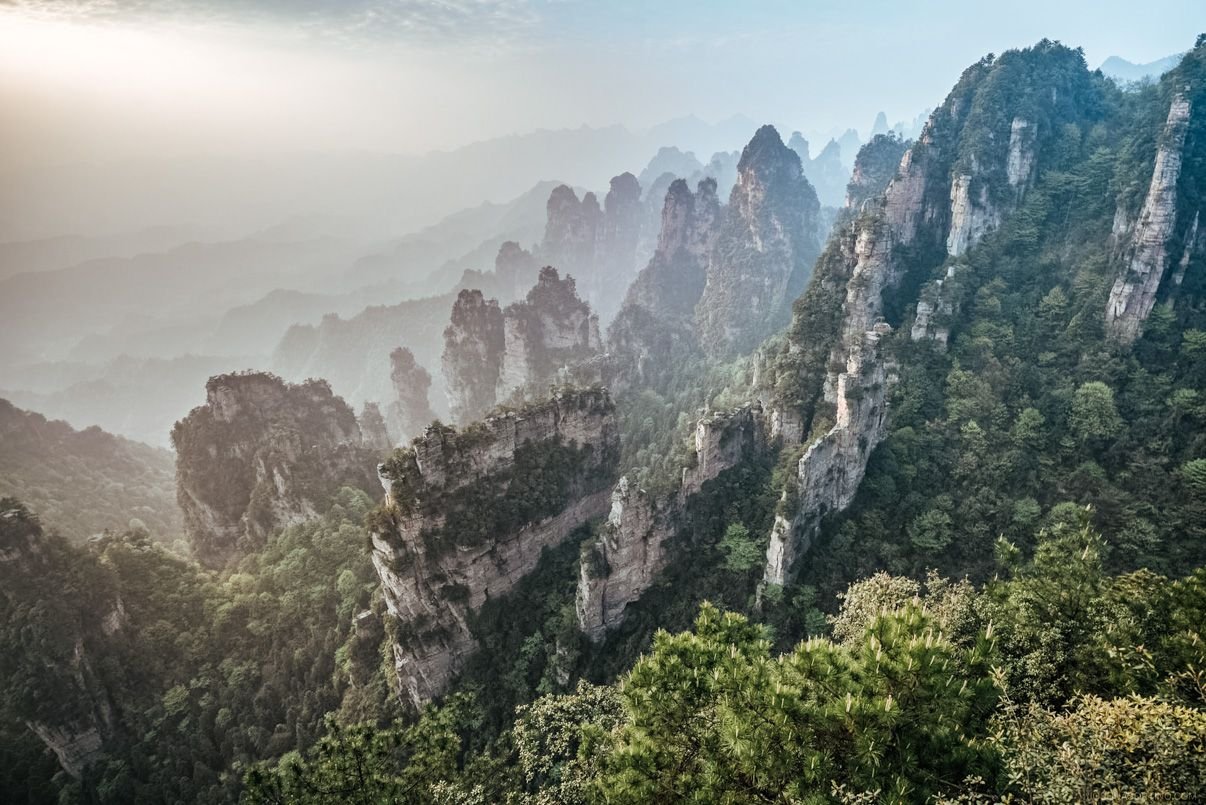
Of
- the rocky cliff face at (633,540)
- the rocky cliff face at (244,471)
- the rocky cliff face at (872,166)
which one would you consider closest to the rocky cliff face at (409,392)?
the rocky cliff face at (244,471)

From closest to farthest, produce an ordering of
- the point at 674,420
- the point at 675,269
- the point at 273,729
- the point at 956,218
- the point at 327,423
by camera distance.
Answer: the point at 273,729, the point at 956,218, the point at 327,423, the point at 674,420, the point at 675,269

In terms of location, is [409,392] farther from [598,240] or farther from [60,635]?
[598,240]

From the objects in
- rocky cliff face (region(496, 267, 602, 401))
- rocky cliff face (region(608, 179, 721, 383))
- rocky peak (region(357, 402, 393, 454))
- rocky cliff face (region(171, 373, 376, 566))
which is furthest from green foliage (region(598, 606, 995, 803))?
rocky cliff face (region(608, 179, 721, 383))

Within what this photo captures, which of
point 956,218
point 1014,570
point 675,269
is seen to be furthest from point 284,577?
point 675,269

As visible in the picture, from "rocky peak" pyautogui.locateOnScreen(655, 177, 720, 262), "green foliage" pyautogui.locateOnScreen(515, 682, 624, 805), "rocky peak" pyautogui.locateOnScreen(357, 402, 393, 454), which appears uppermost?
"rocky peak" pyautogui.locateOnScreen(655, 177, 720, 262)

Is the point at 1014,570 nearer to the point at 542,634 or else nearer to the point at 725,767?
the point at 725,767

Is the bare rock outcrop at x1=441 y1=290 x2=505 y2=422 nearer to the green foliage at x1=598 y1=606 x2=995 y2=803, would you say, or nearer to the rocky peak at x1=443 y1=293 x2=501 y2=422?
the rocky peak at x1=443 y1=293 x2=501 y2=422

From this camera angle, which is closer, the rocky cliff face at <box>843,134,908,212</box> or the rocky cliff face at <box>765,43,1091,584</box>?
the rocky cliff face at <box>765,43,1091,584</box>
